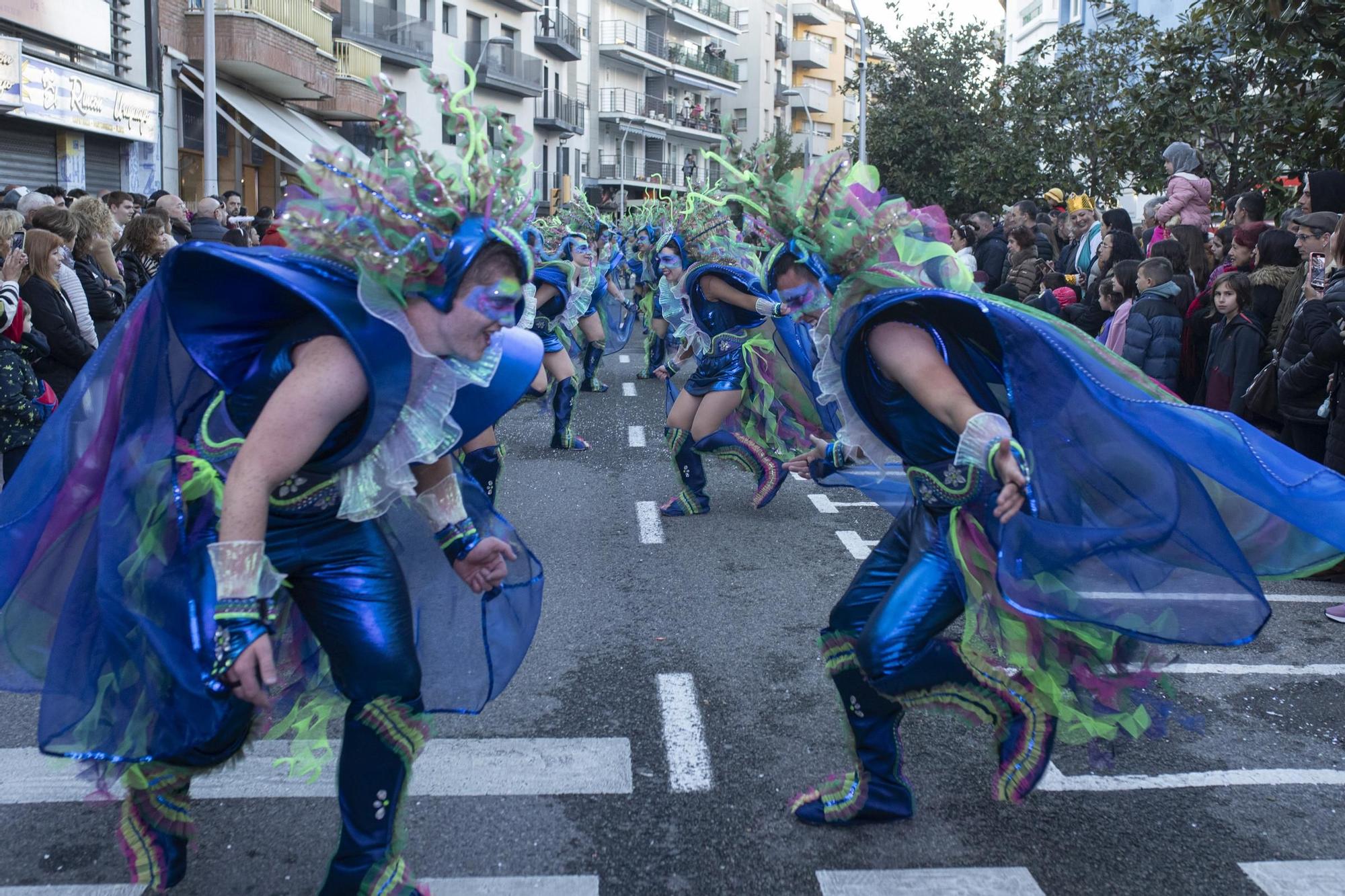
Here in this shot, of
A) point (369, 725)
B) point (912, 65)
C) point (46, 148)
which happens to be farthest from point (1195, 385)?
point (912, 65)

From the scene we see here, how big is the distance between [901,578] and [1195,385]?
5546mm

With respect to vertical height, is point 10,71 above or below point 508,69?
below

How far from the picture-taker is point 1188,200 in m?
10.0

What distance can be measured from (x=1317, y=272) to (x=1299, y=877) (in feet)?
14.4

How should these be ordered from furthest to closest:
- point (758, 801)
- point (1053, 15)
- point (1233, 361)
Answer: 1. point (1053, 15)
2. point (1233, 361)
3. point (758, 801)

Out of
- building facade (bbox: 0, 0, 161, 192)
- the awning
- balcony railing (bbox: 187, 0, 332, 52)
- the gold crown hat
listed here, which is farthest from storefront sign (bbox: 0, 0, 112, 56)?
the gold crown hat

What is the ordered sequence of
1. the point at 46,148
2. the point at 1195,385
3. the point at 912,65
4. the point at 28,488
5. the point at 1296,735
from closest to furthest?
1. the point at 28,488
2. the point at 1296,735
3. the point at 1195,385
4. the point at 46,148
5. the point at 912,65

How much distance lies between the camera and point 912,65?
31078 millimetres

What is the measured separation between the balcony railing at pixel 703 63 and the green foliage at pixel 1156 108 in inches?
1393

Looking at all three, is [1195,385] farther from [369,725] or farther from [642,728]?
[369,725]

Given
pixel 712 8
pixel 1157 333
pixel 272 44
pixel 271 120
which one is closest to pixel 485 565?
pixel 1157 333

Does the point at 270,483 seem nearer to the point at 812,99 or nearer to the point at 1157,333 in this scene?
the point at 1157,333

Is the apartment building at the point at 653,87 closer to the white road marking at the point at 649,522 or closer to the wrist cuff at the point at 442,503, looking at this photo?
the white road marking at the point at 649,522

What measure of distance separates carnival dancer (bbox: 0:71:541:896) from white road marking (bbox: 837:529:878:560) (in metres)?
4.12
